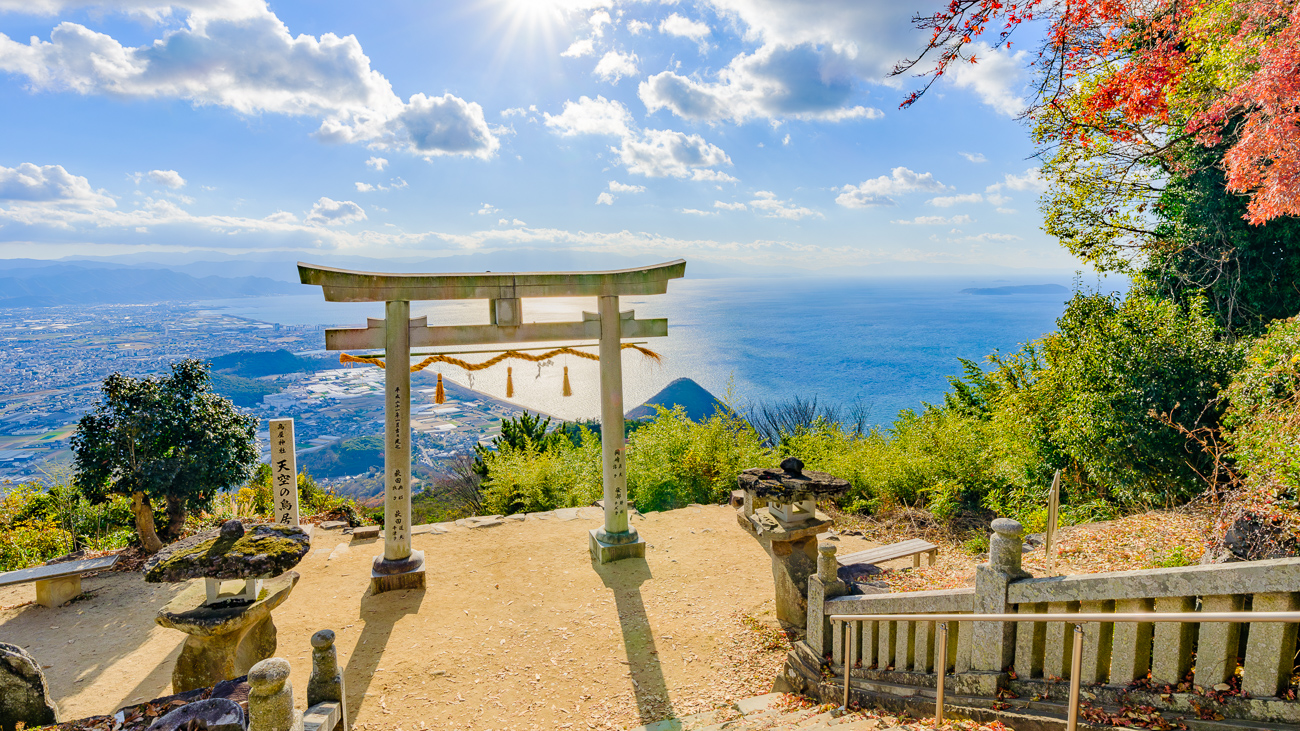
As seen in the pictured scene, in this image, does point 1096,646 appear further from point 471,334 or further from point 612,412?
point 471,334

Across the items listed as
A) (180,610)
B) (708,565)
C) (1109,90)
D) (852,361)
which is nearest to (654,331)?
(708,565)

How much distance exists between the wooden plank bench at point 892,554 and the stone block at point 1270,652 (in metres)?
4.30

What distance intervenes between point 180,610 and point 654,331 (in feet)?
18.5

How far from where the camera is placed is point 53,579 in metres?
6.84

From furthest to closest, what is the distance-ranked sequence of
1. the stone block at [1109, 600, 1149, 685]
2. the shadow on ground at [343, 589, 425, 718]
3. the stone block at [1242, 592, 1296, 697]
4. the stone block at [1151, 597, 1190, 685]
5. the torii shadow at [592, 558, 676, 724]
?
1. the shadow on ground at [343, 589, 425, 718]
2. the torii shadow at [592, 558, 676, 724]
3. the stone block at [1109, 600, 1149, 685]
4. the stone block at [1151, 597, 1190, 685]
5. the stone block at [1242, 592, 1296, 697]

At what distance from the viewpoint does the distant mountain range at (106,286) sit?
3713 inches

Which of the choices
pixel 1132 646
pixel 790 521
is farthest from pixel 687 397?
pixel 1132 646

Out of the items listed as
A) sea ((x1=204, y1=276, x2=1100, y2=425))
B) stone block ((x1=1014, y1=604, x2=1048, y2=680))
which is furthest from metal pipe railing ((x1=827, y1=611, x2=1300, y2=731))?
sea ((x1=204, y1=276, x2=1100, y2=425))

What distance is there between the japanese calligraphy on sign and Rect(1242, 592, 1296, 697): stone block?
8.53 meters

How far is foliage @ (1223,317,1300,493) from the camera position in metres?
4.57

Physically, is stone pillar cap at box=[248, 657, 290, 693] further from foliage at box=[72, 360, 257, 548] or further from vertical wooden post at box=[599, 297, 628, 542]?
foliage at box=[72, 360, 257, 548]

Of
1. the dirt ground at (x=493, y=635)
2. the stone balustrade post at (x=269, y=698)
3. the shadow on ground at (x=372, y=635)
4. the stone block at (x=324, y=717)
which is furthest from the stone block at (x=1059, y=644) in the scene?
the shadow on ground at (x=372, y=635)

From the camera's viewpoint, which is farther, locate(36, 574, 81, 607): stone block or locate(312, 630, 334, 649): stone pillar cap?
locate(36, 574, 81, 607): stone block

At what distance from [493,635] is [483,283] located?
411cm
